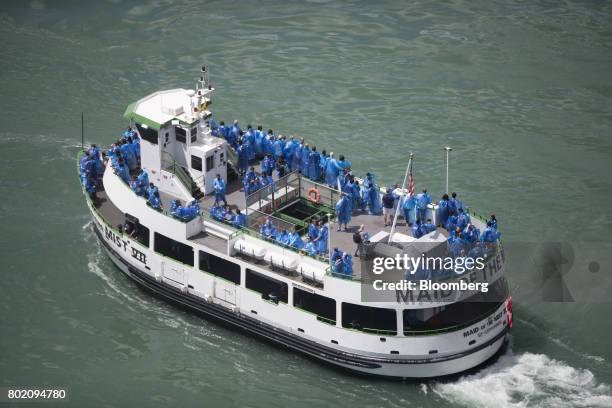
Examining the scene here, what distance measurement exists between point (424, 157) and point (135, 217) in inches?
574

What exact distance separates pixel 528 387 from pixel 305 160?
457 inches

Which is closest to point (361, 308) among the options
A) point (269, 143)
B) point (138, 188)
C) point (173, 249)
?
point (173, 249)

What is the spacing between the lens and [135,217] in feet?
134

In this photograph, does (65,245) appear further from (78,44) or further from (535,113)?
(535,113)

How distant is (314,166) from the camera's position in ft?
138

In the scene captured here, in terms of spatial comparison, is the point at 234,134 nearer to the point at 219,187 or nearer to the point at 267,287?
the point at 219,187

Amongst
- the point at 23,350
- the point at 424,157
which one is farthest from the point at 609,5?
the point at 23,350

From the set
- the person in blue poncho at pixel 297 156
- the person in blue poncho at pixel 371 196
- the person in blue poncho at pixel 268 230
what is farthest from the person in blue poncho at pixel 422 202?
the person in blue poncho at pixel 297 156

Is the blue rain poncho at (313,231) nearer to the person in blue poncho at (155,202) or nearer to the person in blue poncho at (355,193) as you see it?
the person in blue poncho at (355,193)

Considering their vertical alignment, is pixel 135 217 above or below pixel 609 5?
below

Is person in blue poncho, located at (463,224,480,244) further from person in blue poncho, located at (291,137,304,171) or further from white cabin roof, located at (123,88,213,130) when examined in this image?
white cabin roof, located at (123,88,213,130)

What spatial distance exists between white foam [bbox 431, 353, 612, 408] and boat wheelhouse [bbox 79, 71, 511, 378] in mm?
585

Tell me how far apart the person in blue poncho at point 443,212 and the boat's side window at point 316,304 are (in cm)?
519

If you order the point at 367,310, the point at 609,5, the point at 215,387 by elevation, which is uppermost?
the point at 609,5
